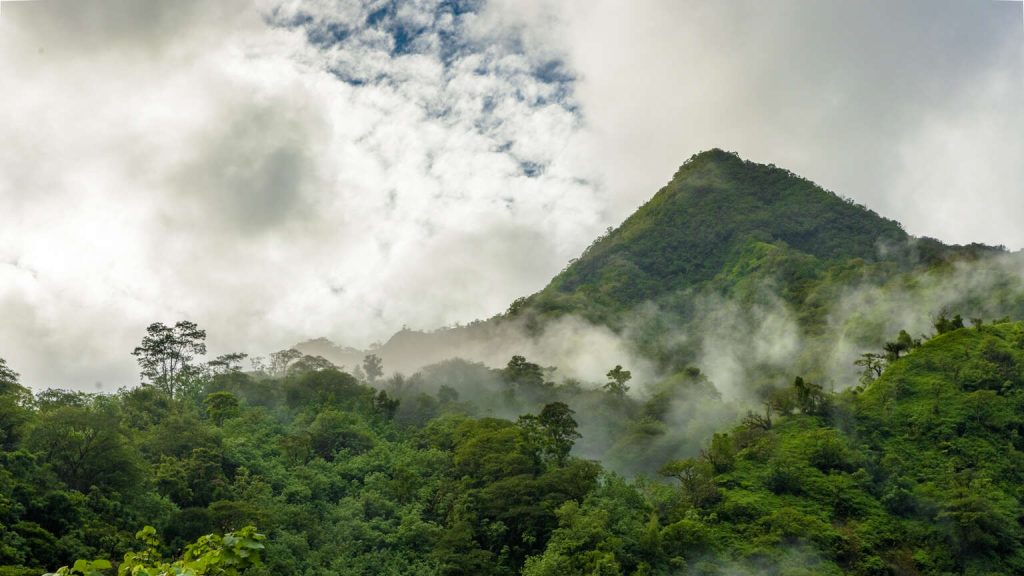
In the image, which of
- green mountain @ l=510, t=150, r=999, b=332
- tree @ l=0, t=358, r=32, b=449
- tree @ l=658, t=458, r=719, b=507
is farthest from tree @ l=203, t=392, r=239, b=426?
green mountain @ l=510, t=150, r=999, b=332

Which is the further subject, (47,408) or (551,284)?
(551,284)

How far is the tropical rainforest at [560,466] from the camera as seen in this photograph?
36.5 m

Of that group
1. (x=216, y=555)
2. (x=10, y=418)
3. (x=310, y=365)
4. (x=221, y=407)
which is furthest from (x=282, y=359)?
(x=216, y=555)

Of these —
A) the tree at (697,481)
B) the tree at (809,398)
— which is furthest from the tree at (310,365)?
the tree at (809,398)

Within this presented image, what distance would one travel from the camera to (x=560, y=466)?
5166 centimetres

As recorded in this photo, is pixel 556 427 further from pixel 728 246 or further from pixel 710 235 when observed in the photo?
pixel 710 235

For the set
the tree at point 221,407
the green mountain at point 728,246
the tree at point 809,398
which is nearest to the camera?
the tree at point 809,398

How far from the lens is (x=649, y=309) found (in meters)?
124

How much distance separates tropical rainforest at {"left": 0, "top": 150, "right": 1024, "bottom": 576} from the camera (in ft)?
120

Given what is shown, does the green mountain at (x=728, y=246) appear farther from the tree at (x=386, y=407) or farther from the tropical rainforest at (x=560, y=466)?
the tree at (x=386, y=407)

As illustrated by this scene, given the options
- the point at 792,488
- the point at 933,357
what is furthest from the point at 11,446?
the point at 933,357

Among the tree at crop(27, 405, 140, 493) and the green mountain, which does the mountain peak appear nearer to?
the green mountain

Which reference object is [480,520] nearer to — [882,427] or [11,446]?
[11,446]

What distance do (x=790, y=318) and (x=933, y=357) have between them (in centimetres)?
4777
